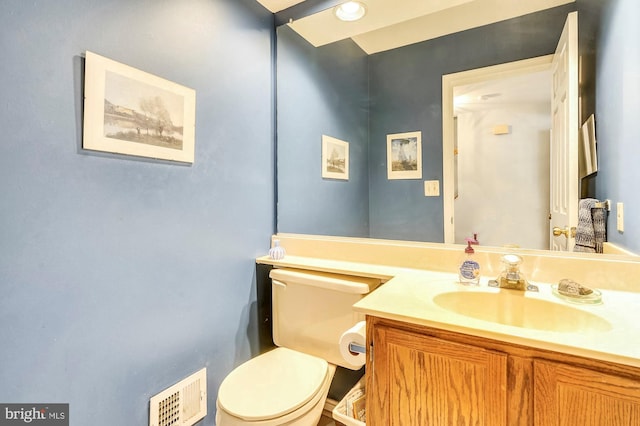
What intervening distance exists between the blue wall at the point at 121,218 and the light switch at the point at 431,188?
0.94 m

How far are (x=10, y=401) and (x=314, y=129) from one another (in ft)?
5.69

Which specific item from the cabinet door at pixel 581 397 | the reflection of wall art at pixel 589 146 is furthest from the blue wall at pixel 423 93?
the cabinet door at pixel 581 397

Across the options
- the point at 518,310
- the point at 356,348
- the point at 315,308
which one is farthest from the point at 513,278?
the point at 315,308

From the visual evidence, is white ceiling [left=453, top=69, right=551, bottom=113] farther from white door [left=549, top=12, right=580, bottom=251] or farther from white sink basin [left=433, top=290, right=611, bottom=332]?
white sink basin [left=433, top=290, right=611, bottom=332]

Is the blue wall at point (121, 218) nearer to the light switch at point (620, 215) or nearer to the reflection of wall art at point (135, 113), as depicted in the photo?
the reflection of wall art at point (135, 113)

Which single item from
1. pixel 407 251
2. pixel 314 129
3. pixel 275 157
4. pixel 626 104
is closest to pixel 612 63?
pixel 626 104

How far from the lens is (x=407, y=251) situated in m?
1.41

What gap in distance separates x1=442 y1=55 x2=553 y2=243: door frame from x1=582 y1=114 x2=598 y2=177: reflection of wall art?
39cm

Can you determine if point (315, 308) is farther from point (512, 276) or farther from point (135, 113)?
point (135, 113)

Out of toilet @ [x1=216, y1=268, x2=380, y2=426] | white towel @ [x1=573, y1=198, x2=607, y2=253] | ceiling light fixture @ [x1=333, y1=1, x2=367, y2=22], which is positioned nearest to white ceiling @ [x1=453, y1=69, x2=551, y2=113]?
white towel @ [x1=573, y1=198, x2=607, y2=253]

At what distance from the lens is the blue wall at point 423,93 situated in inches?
56.1

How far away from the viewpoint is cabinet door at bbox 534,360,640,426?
629 mm

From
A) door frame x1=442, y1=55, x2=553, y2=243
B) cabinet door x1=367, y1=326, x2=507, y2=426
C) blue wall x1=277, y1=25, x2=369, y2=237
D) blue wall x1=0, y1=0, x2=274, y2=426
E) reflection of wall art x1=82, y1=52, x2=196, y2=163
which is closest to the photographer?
cabinet door x1=367, y1=326, x2=507, y2=426

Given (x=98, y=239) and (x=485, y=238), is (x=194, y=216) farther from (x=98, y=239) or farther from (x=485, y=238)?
(x=485, y=238)
